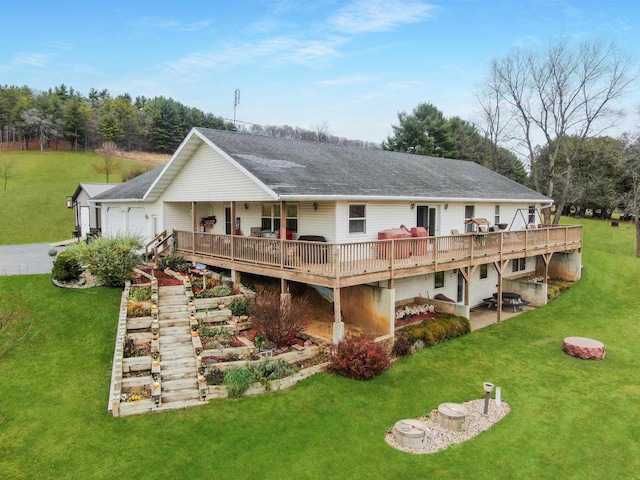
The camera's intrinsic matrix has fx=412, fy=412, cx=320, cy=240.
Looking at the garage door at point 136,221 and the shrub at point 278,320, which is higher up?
the garage door at point 136,221

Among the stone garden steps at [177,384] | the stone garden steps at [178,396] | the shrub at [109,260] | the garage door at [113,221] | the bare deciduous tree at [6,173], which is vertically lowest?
the stone garden steps at [178,396]

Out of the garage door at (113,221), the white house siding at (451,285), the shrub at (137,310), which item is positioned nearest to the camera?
the shrub at (137,310)

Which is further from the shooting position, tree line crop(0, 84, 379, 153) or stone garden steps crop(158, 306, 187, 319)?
tree line crop(0, 84, 379, 153)

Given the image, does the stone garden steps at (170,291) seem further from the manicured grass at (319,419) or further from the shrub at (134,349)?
the shrub at (134,349)

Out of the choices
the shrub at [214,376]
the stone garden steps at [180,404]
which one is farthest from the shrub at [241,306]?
the stone garden steps at [180,404]

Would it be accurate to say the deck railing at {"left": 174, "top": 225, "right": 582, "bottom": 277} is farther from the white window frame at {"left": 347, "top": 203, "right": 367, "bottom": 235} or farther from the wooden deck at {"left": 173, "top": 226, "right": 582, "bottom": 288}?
the white window frame at {"left": 347, "top": 203, "right": 367, "bottom": 235}

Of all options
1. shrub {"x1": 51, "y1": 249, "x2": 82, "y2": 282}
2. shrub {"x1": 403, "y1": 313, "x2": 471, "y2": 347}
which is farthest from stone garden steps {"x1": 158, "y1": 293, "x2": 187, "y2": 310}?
shrub {"x1": 403, "y1": 313, "x2": 471, "y2": 347}
